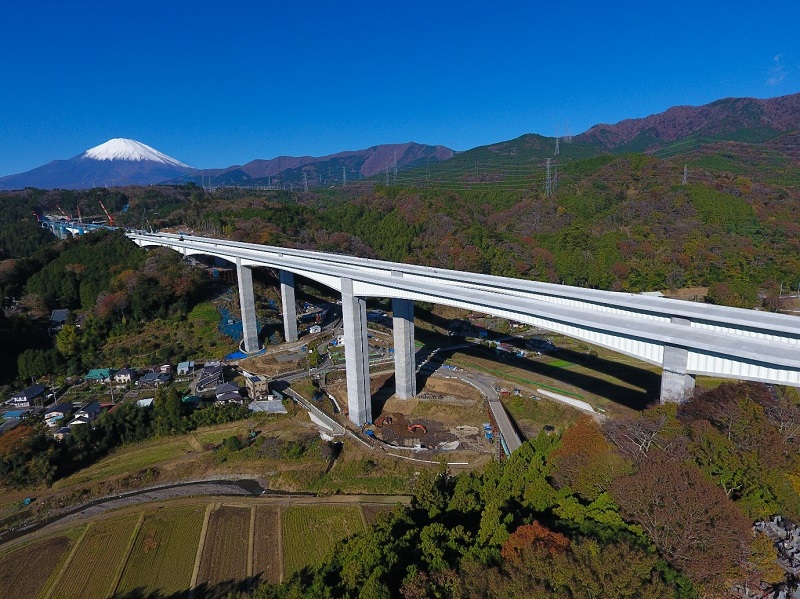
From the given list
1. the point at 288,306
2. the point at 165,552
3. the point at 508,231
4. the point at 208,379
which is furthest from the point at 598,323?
the point at 508,231

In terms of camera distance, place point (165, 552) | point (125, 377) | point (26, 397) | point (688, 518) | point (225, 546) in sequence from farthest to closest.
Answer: point (125, 377), point (26, 397), point (225, 546), point (165, 552), point (688, 518)

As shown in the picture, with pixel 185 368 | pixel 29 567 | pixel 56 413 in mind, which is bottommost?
pixel 29 567

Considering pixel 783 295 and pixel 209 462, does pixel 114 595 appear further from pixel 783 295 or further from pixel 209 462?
pixel 783 295

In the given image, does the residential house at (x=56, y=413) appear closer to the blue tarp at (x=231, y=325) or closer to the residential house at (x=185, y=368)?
the residential house at (x=185, y=368)

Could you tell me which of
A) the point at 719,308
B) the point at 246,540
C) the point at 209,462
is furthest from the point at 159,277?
the point at 719,308

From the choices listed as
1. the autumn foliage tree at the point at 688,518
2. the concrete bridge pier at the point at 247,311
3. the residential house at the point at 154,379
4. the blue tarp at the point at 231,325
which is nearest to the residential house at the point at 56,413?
the residential house at the point at 154,379

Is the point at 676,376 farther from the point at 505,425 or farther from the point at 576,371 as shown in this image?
the point at 576,371

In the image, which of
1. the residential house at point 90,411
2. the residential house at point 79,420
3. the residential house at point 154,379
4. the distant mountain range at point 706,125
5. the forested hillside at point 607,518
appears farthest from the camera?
the distant mountain range at point 706,125

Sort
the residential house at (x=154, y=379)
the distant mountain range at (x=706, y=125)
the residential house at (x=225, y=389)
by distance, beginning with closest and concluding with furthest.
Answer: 1. the residential house at (x=225, y=389)
2. the residential house at (x=154, y=379)
3. the distant mountain range at (x=706, y=125)
